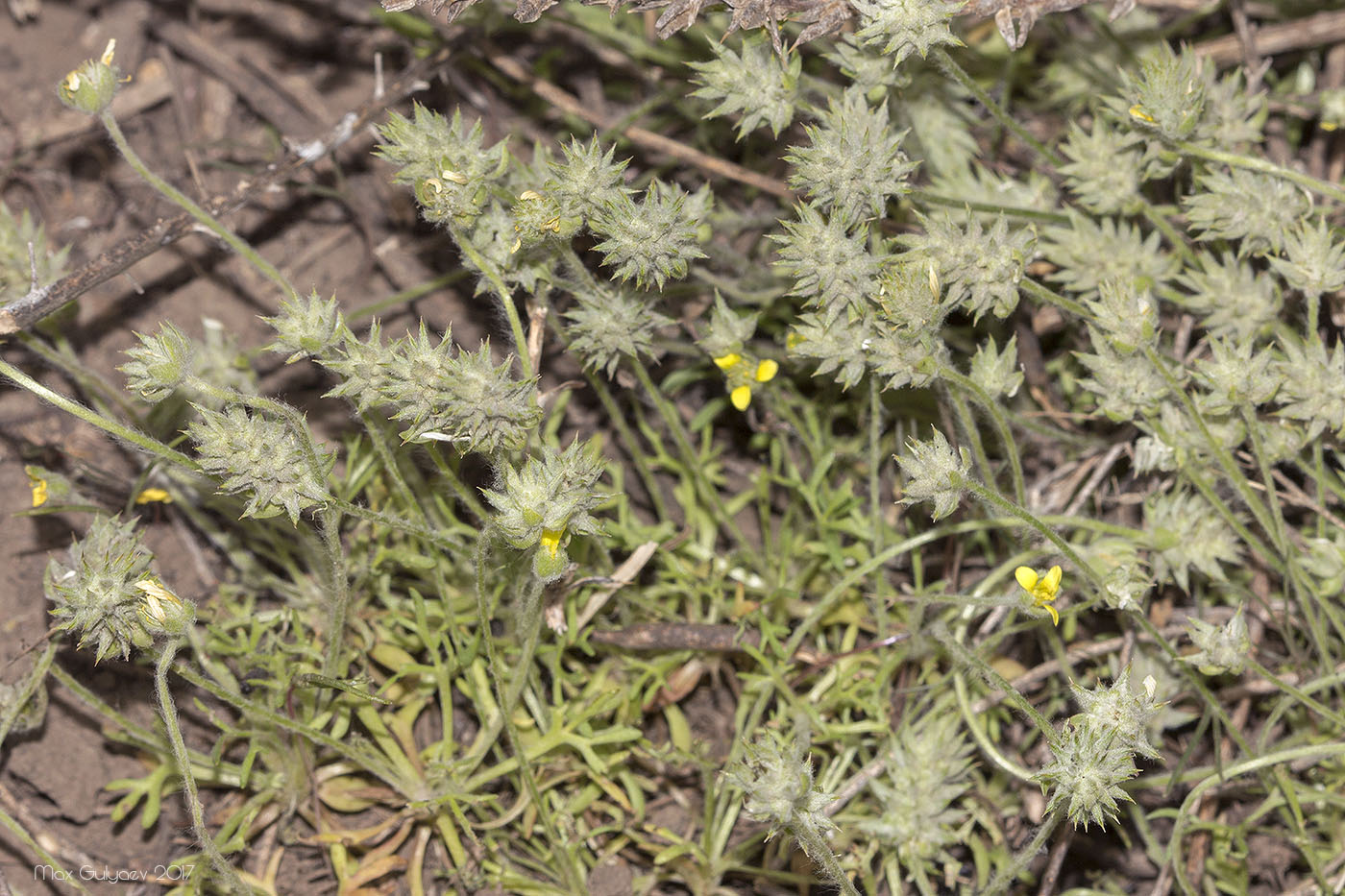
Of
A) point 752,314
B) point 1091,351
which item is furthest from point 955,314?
point 752,314

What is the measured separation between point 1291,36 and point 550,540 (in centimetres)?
307

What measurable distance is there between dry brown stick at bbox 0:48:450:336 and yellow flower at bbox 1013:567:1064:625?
235 centimetres

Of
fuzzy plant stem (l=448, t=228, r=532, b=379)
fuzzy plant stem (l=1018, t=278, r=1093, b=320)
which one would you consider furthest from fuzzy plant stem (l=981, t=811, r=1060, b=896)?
fuzzy plant stem (l=448, t=228, r=532, b=379)

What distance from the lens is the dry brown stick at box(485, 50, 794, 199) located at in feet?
12.0

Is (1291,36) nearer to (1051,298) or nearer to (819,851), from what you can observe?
(1051,298)

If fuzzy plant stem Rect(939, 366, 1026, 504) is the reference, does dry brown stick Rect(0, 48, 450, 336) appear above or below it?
above

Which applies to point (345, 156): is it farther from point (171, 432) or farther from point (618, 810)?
point (618, 810)

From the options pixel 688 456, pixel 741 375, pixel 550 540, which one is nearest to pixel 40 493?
pixel 550 540

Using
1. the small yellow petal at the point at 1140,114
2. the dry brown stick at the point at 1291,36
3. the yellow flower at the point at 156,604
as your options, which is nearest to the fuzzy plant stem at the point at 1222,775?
the small yellow petal at the point at 1140,114

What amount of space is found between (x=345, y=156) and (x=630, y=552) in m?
1.71

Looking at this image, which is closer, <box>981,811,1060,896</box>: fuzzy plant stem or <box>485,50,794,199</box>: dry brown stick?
<box>981,811,1060,896</box>: fuzzy plant stem

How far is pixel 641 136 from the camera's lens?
3736 mm

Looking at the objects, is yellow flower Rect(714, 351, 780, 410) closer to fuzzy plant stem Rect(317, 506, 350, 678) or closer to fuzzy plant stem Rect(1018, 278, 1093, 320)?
fuzzy plant stem Rect(1018, 278, 1093, 320)

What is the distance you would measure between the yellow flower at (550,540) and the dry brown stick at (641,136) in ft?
4.79
